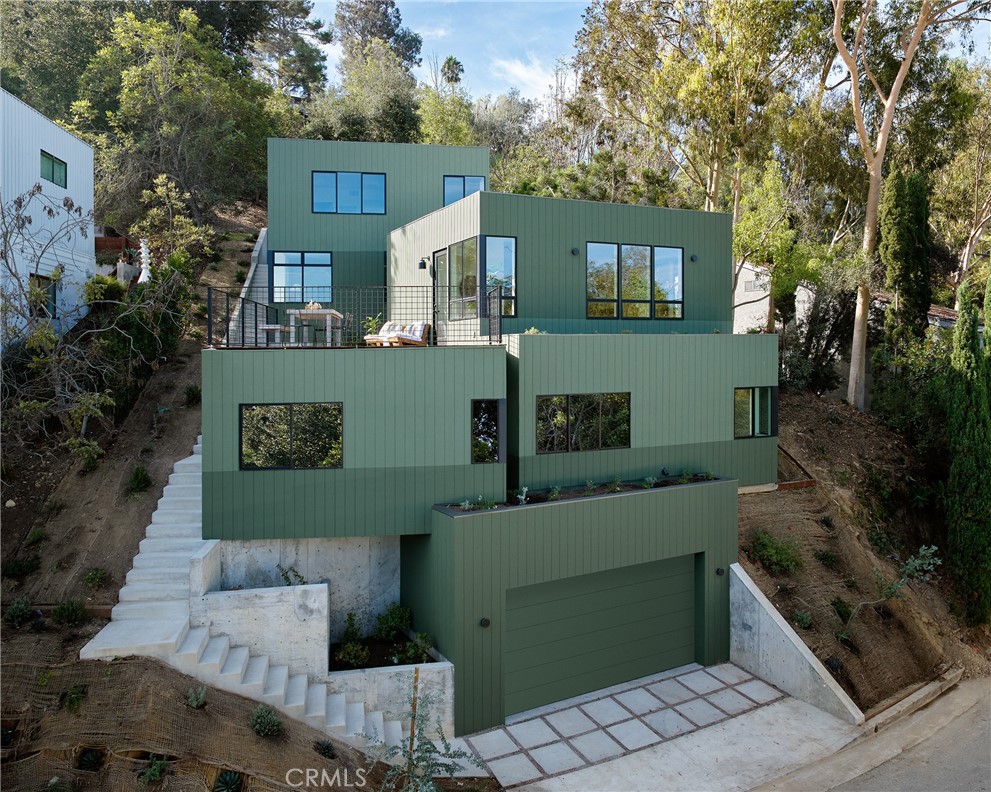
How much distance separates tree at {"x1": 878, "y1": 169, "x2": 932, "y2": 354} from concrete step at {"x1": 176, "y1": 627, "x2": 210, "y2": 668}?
19079 mm

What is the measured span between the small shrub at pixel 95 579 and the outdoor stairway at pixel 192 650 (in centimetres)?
37

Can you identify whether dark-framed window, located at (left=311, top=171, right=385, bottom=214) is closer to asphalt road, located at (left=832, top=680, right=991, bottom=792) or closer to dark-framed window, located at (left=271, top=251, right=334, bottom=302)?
dark-framed window, located at (left=271, top=251, right=334, bottom=302)

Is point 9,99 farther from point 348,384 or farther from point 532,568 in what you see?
point 532,568

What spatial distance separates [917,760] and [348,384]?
34.9 ft

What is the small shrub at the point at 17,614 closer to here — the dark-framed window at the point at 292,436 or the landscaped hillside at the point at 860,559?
the dark-framed window at the point at 292,436

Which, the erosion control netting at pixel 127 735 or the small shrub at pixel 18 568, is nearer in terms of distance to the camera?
the erosion control netting at pixel 127 735

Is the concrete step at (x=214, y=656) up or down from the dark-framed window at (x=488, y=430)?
down

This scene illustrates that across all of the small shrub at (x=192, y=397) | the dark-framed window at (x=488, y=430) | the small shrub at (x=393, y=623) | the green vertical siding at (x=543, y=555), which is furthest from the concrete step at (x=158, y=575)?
the small shrub at (x=192, y=397)

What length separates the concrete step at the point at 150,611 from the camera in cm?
921

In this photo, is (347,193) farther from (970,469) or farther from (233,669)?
(970,469)

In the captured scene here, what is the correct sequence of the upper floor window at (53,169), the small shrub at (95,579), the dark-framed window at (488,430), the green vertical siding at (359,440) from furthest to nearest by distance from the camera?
the upper floor window at (53,169) → the dark-framed window at (488,430) → the green vertical siding at (359,440) → the small shrub at (95,579)

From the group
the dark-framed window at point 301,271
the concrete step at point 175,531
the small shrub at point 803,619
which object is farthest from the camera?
the dark-framed window at point 301,271

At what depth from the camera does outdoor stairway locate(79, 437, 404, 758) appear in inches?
338

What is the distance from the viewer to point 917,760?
10.4 m
